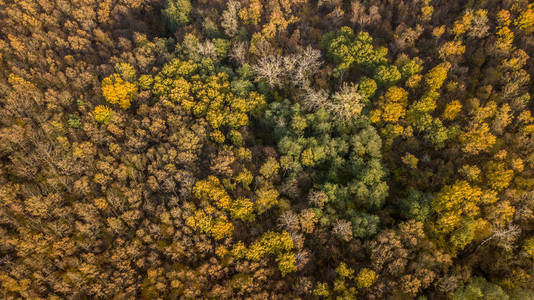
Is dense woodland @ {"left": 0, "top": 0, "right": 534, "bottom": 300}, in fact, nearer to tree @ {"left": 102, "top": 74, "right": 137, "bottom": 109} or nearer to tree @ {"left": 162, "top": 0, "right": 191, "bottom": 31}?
tree @ {"left": 102, "top": 74, "right": 137, "bottom": 109}

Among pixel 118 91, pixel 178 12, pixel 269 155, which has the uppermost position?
pixel 178 12

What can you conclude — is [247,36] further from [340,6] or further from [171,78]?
[340,6]

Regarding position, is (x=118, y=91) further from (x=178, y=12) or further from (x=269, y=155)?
(x=178, y=12)

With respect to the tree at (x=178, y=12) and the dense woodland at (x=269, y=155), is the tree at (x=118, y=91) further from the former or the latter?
the tree at (x=178, y=12)

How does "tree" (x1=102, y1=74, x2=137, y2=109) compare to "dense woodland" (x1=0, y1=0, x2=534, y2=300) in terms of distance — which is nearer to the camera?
"dense woodland" (x1=0, y1=0, x2=534, y2=300)

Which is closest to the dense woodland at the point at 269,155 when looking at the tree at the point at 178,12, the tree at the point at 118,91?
the tree at the point at 118,91

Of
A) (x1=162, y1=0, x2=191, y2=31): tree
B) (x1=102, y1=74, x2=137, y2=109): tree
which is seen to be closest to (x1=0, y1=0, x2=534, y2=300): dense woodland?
(x1=102, y1=74, x2=137, y2=109): tree

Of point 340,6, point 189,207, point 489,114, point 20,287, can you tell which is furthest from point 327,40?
point 20,287

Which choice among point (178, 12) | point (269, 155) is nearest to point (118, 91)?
point (269, 155)
